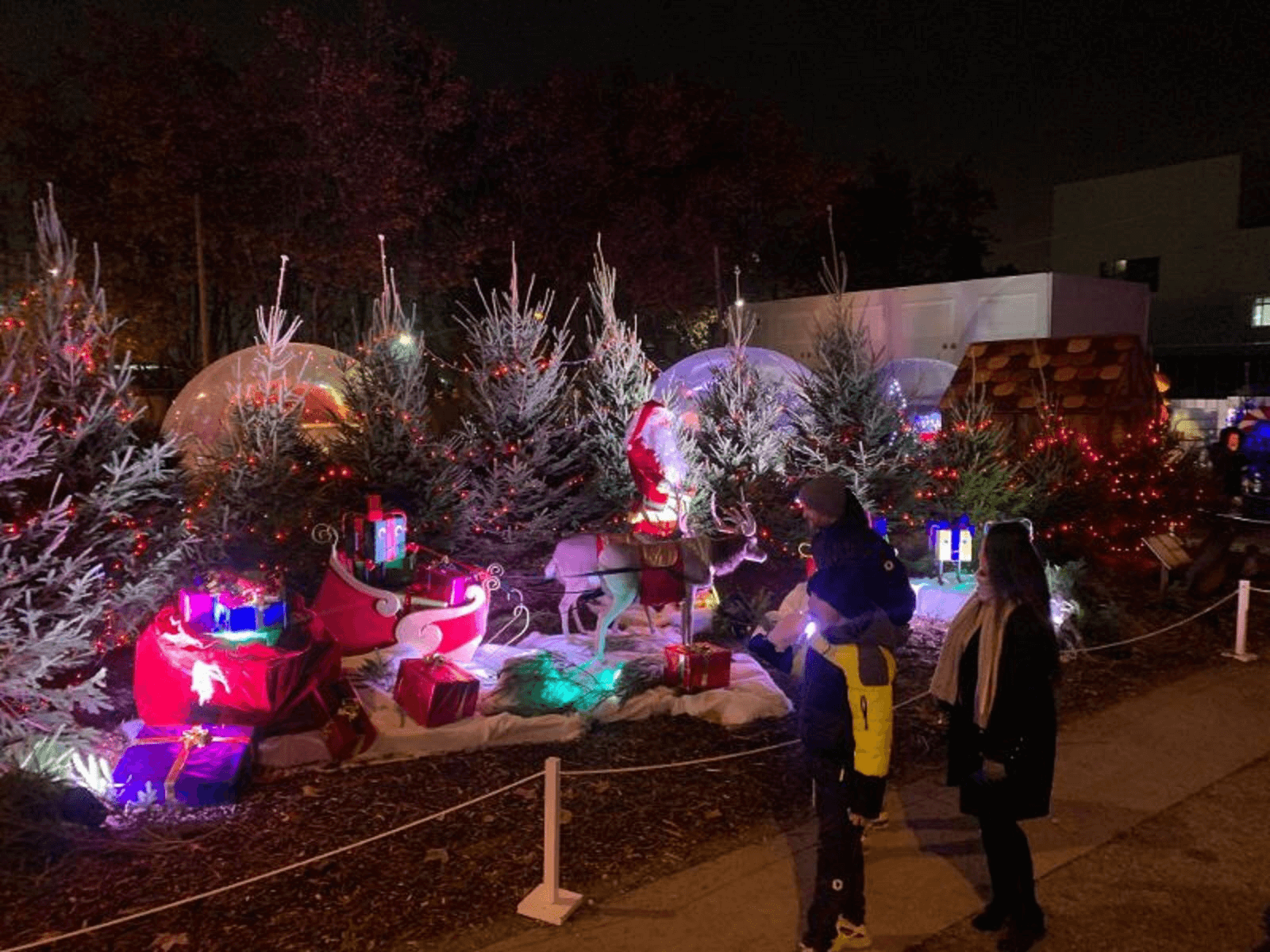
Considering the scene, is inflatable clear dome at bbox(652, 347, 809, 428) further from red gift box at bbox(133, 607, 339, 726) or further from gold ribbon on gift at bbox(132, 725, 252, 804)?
gold ribbon on gift at bbox(132, 725, 252, 804)

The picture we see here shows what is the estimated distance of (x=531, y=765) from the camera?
601 centimetres

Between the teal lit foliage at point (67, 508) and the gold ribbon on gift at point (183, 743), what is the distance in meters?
0.48

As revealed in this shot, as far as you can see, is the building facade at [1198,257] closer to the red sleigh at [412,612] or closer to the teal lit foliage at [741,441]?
the teal lit foliage at [741,441]

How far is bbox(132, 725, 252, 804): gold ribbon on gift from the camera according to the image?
5.20 metres

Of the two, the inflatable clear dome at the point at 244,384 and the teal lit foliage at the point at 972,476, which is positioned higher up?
the inflatable clear dome at the point at 244,384

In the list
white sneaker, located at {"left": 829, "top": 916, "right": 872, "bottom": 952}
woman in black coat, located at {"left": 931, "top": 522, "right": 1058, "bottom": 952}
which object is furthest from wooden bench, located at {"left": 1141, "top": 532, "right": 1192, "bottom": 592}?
white sneaker, located at {"left": 829, "top": 916, "right": 872, "bottom": 952}

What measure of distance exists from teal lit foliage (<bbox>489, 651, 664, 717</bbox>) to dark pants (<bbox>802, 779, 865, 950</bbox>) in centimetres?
302

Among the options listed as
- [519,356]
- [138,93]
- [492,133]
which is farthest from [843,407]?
[138,93]

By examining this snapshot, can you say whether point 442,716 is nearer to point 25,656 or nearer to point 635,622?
point 25,656

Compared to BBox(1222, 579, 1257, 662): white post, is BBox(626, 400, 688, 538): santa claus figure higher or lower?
higher

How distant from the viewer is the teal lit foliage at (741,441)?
1174cm

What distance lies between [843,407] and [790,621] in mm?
7660

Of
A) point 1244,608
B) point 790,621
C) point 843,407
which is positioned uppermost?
point 843,407

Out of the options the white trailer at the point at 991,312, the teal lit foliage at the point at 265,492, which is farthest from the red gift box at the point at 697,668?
the white trailer at the point at 991,312
